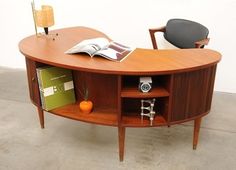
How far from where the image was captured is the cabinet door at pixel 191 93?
65.4 inches

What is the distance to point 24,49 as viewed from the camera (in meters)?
1.94

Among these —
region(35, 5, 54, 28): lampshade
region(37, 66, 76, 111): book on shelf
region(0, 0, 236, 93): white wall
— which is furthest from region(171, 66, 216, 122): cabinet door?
region(0, 0, 236, 93): white wall

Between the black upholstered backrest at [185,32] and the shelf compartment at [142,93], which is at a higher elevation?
the black upholstered backrest at [185,32]

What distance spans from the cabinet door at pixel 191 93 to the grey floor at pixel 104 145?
1.34 feet

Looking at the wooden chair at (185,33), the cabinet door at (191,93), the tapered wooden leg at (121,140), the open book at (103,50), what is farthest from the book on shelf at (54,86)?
the wooden chair at (185,33)


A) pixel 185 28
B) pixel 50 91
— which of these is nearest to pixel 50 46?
pixel 50 91

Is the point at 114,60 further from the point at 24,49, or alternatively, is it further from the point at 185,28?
the point at 185,28

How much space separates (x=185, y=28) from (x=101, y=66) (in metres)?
1.16

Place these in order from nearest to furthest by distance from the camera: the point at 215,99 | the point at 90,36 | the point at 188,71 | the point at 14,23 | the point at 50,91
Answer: the point at 188,71
the point at 50,91
the point at 90,36
the point at 215,99
the point at 14,23

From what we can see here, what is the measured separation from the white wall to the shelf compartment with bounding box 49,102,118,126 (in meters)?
1.44

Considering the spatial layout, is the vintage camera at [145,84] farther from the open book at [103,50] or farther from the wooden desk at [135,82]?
the open book at [103,50]

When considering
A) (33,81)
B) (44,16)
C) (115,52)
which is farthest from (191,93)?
(44,16)

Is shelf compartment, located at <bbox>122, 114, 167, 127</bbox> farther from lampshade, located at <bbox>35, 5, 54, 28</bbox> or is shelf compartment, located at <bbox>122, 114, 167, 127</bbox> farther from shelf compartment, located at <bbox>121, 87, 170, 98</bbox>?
lampshade, located at <bbox>35, 5, 54, 28</bbox>

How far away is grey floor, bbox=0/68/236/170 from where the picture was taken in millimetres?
1941
